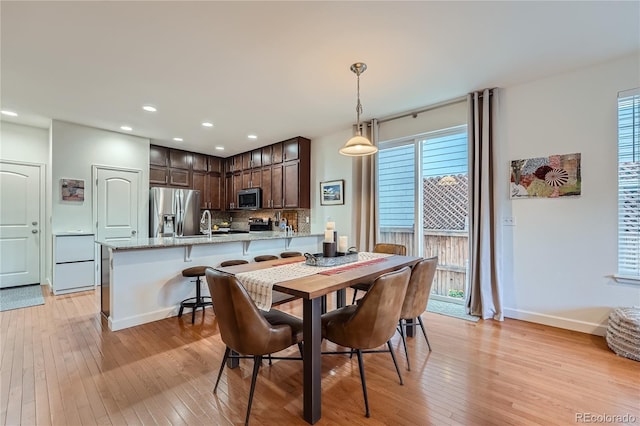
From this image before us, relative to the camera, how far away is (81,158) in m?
4.65

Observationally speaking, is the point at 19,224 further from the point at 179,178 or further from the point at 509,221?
the point at 509,221

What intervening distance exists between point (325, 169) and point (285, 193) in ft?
3.00

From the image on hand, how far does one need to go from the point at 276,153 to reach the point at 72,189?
3.43m

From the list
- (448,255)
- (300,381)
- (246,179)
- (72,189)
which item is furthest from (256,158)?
(300,381)

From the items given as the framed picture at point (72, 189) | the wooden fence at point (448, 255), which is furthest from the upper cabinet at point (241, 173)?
the wooden fence at point (448, 255)

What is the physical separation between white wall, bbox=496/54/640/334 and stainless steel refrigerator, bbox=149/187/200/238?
17.6ft

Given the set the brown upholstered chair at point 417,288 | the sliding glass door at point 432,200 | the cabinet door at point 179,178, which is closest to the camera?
the brown upholstered chair at point 417,288

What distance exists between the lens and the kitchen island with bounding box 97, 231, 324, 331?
9.92 feet

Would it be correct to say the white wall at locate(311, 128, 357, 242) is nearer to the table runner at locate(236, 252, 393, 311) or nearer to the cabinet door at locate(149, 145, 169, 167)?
the table runner at locate(236, 252, 393, 311)

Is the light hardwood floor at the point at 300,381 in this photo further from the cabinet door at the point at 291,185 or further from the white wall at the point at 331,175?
the cabinet door at the point at 291,185

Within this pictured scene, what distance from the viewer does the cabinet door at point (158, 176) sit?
5629 mm

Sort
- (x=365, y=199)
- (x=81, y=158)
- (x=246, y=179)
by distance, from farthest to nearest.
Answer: (x=246, y=179) → (x=81, y=158) → (x=365, y=199)

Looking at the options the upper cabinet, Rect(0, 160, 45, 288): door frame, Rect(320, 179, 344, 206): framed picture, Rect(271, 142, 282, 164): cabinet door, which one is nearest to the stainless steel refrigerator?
the upper cabinet

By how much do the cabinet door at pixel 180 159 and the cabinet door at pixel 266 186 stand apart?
1.72m
